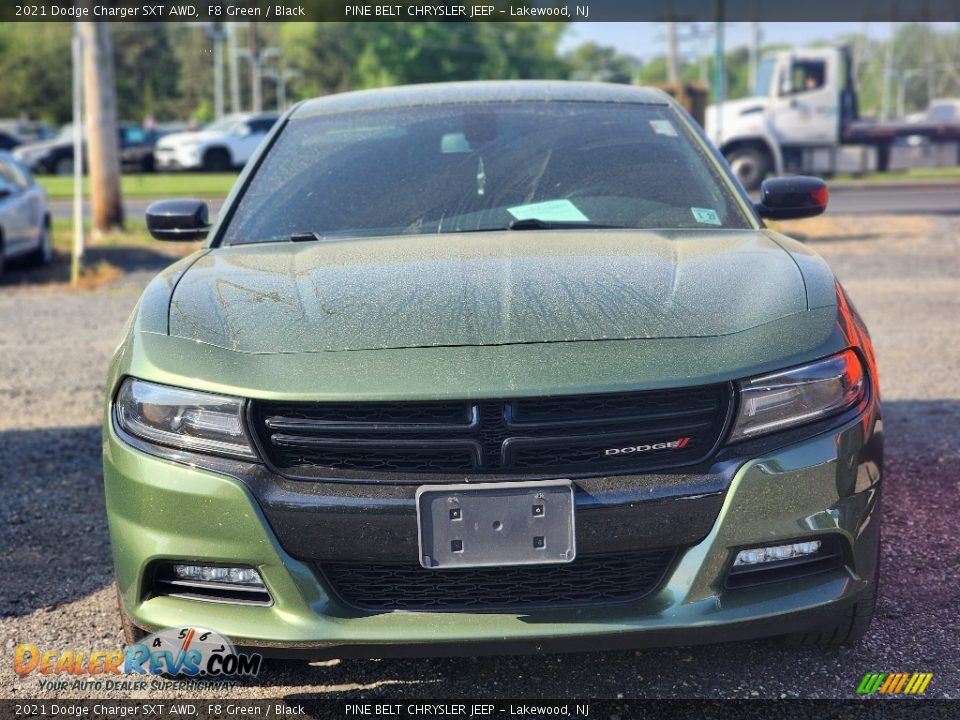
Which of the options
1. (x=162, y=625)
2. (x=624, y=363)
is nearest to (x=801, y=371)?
(x=624, y=363)

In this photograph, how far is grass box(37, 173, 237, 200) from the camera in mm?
23797

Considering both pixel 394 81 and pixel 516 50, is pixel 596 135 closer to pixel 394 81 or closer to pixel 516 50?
pixel 394 81

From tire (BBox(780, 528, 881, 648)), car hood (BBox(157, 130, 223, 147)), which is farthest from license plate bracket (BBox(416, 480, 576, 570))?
car hood (BBox(157, 130, 223, 147))

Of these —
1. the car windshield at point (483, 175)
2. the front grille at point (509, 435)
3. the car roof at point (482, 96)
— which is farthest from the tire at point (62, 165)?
the front grille at point (509, 435)

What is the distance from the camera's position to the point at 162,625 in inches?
94.9

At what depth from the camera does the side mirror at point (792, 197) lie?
12.2ft

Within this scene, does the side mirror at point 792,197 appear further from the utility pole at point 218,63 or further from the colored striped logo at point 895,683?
the utility pole at point 218,63

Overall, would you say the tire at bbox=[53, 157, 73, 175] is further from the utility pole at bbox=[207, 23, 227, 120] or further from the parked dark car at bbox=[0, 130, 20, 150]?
the utility pole at bbox=[207, 23, 227, 120]

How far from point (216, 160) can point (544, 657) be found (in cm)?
3005

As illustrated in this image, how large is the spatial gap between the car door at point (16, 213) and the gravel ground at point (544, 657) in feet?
14.9

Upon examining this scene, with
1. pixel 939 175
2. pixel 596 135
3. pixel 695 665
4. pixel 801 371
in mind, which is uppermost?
pixel 596 135

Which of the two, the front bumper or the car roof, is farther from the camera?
the car roof

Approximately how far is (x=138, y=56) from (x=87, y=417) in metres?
76.7

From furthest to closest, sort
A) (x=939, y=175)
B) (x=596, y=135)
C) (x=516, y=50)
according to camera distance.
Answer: (x=516, y=50) < (x=939, y=175) < (x=596, y=135)
